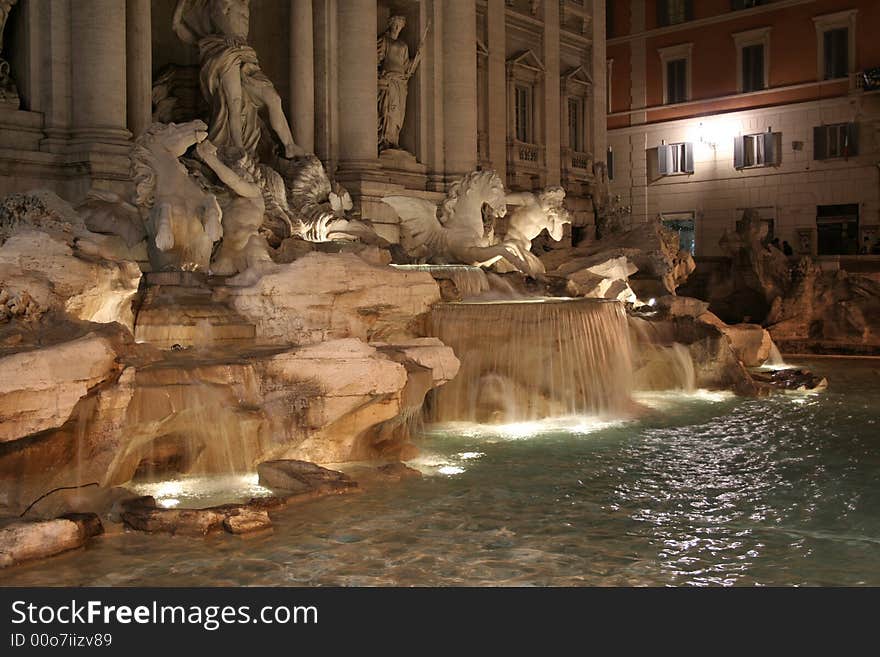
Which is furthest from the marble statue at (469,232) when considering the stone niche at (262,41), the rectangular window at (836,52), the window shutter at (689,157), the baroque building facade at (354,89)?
the window shutter at (689,157)

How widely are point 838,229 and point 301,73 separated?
16852mm

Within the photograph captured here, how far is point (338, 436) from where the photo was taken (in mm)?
7430

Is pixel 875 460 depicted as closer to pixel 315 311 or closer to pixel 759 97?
pixel 315 311

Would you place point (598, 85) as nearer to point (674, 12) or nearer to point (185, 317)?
point (674, 12)

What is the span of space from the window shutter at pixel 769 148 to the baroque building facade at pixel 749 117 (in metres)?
0.03

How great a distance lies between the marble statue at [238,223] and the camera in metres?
9.54

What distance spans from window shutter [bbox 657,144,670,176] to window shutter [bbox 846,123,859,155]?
5230 millimetres

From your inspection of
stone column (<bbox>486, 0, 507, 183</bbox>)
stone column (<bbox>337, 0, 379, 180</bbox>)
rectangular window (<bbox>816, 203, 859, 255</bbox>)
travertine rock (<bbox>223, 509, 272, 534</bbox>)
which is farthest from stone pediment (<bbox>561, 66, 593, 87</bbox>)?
travertine rock (<bbox>223, 509, 272, 534</bbox>)

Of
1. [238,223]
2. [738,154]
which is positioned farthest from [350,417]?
[738,154]

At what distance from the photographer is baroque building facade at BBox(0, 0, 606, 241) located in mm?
11586

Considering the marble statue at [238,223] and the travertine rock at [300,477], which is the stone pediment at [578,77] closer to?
the marble statue at [238,223]

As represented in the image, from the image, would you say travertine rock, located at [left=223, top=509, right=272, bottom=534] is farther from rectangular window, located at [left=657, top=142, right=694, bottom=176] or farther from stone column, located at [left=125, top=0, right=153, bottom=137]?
rectangular window, located at [left=657, top=142, right=694, bottom=176]
